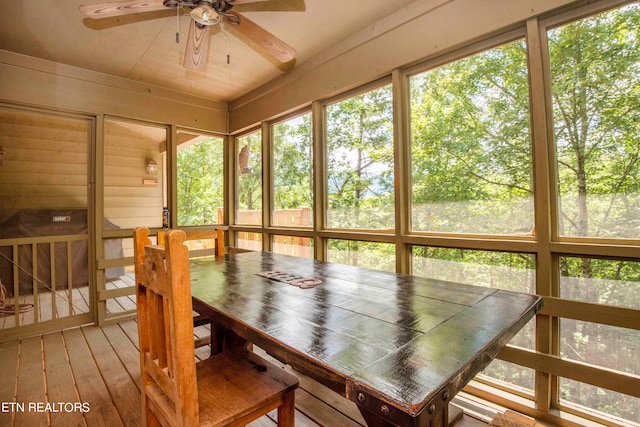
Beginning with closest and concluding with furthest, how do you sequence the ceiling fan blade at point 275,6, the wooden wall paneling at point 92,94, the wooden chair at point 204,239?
1. the wooden chair at point 204,239
2. the ceiling fan blade at point 275,6
3. the wooden wall paneling at point 92,94

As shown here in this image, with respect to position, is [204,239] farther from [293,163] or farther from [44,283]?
[44,283]

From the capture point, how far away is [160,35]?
8.63 feet

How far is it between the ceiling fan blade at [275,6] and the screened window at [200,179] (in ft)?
7.25

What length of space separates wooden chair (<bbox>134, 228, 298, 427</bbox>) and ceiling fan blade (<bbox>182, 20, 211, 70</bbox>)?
54.3 inches

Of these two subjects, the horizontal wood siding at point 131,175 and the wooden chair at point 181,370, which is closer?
the wooden chair at point 181,370

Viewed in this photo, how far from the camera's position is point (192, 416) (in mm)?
Answer: 942

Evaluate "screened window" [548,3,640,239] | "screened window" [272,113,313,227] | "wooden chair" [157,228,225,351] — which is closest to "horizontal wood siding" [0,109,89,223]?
"wooden chair" [157,228,225,351]

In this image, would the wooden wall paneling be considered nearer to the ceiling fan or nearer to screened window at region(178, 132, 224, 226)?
screened window at region(178, 132, 224, 226)

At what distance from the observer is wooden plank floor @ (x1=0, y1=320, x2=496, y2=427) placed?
68.8 inches

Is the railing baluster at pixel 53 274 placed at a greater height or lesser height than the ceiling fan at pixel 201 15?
lesser

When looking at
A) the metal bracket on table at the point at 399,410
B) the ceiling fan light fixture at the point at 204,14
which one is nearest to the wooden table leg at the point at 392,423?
the metal bracket on table at the point at 399,410

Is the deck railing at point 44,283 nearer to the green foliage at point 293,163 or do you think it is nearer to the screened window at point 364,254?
the green foliage at point 293,163

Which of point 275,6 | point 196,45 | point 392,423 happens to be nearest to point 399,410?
point 392,423

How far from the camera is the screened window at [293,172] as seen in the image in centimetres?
333
